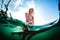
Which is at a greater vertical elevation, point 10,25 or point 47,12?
point 47,12

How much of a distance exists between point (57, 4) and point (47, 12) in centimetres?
15

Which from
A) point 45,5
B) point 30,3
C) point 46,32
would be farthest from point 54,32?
point 30,3

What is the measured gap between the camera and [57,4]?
1650 millimetres

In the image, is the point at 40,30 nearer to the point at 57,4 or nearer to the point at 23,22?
the point at 23,22

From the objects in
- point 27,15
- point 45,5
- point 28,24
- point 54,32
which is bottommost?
point 54,32

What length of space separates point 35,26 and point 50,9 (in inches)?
10.6

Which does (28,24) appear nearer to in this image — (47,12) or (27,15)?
(27,15)

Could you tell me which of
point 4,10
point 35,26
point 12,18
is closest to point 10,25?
point 12,18

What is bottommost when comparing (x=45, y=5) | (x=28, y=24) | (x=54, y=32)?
(x=54, y=32)

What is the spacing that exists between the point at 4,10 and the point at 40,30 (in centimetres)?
49

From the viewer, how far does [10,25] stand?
1.65 meters

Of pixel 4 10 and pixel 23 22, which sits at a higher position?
pixel 4 10

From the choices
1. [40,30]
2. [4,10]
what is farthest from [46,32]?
[4,10]

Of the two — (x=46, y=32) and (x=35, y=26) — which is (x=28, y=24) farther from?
(x=46, y=32)
